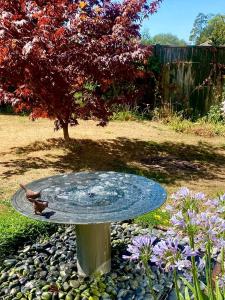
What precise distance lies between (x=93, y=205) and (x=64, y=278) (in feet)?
2.13

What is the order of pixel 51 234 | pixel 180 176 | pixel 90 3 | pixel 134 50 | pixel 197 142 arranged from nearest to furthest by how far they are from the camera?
pixel 51 234 < pixel 180 176 < pixel 134 50 < pixel 90 3 < pixel 197 142

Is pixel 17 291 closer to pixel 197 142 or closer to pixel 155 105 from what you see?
pixel 197 142

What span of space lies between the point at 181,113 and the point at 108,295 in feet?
28.0

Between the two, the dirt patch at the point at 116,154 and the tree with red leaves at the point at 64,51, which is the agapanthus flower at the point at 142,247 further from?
the tree with red leaves at the point at 64,51

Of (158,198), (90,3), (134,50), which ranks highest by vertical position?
(90,3)

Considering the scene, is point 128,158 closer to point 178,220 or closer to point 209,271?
point 209,271

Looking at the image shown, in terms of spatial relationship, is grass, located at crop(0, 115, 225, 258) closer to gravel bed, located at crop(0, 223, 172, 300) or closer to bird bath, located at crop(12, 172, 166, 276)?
gravel bed, located at crop(0, 223, 172, 300)

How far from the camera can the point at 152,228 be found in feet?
14.0

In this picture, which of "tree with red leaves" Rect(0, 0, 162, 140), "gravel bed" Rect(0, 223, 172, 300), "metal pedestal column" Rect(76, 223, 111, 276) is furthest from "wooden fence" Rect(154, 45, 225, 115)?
"metal pedestal column" Rect(76, 223, 111, 276)

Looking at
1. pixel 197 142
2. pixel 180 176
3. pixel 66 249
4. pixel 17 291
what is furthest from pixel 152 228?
pixel 197 142

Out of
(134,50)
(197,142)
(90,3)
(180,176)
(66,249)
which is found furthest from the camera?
(197,142)

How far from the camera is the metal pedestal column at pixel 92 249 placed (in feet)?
10.9

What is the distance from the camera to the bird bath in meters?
3.00

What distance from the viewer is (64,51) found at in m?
7.05
